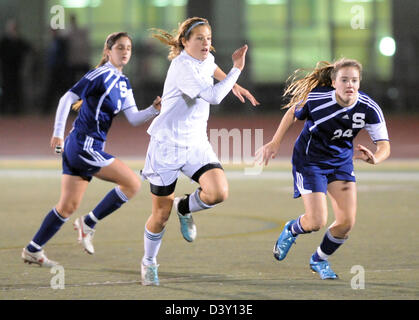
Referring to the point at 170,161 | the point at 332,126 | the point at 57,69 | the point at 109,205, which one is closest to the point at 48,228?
the point at 109,205

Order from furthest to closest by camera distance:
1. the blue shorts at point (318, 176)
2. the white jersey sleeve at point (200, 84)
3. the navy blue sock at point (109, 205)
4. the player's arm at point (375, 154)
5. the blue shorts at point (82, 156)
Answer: the navy blue sock at point (109, 205) → the blue shorts at point (82, 156) → the blue shorts at point (318, 176) → the white jersey sleeve at point (200, 84) → the player's arm at point (375, 154)

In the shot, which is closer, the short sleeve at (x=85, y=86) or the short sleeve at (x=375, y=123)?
the short sleeve at (x=375, y=123)

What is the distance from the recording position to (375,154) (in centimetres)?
753

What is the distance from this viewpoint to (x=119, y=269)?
833cm

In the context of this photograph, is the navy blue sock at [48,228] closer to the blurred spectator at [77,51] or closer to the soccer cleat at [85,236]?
the soccer cleat at [85,236]

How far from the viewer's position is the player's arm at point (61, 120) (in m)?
8.21

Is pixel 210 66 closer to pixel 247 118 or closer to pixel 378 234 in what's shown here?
pixel 378 234

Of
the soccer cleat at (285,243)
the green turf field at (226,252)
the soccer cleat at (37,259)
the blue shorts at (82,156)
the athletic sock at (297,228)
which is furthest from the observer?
the blue shorts at (82,156)

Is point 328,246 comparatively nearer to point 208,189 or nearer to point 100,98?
point 208,189

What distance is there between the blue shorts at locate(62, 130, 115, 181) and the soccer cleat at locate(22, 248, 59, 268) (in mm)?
724

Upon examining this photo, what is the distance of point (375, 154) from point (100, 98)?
2456mm

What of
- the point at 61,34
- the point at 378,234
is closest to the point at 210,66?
the point at 378,234

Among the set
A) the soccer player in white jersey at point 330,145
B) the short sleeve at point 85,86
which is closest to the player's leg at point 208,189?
the soccer player in white jersey at point 330,145
